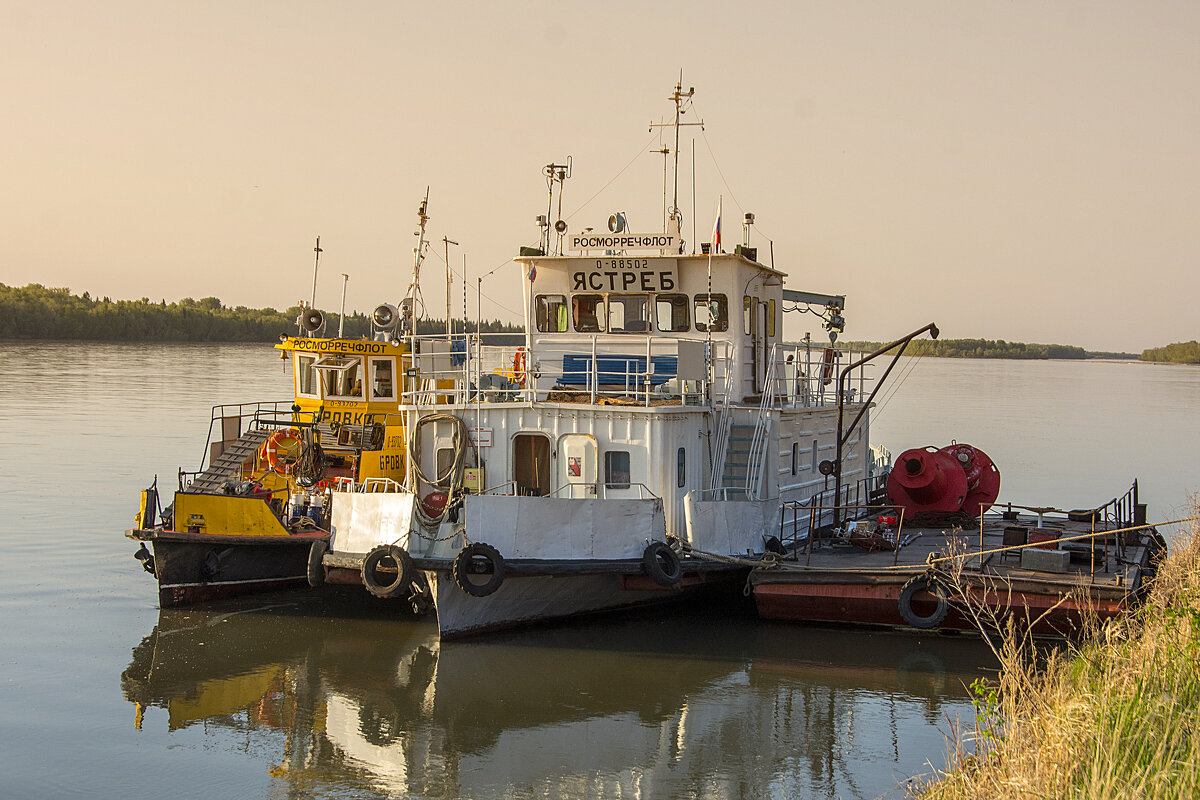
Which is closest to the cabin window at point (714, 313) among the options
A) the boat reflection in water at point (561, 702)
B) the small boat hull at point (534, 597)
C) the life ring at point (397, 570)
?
the small boat hull at point (534, 597)

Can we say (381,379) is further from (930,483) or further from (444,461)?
(930,483)

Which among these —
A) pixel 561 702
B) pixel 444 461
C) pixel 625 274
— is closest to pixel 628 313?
pixel 625 274

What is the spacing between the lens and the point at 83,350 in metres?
84.5

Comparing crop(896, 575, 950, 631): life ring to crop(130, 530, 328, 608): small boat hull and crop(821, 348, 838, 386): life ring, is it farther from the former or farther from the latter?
crop(130, 530, 328, 608): small boat hull

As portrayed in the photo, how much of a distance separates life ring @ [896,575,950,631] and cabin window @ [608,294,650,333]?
5000 mm

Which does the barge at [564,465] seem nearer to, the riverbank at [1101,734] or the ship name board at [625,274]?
the ship name board at [625,274]

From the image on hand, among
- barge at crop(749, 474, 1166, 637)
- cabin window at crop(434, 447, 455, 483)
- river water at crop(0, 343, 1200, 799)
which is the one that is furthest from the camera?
cabin window at crop(434, 447, 455, 483)

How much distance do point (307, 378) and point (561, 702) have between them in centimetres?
984

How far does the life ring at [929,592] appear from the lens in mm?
12977

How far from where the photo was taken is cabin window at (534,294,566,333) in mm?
15922

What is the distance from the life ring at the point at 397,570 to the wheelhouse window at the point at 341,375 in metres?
6.89

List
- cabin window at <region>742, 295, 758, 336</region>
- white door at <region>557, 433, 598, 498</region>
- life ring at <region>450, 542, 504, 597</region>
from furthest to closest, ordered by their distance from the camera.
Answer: cabin window at <region>742, 295, 758, 336</region>
white door at <region>557, 433, 598, 498</region>
life ring at <region>450, 542, 504, 597</region>

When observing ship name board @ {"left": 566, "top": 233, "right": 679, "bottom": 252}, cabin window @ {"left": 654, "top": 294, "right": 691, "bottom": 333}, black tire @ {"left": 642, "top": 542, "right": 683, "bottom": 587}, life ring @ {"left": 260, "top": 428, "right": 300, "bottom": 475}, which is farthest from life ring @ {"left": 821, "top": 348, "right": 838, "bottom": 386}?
life ring @ {"left": 260, "top": 428, "right": 300, "bottom": 475}

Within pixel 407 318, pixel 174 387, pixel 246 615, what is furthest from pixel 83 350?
pixel 246 615
